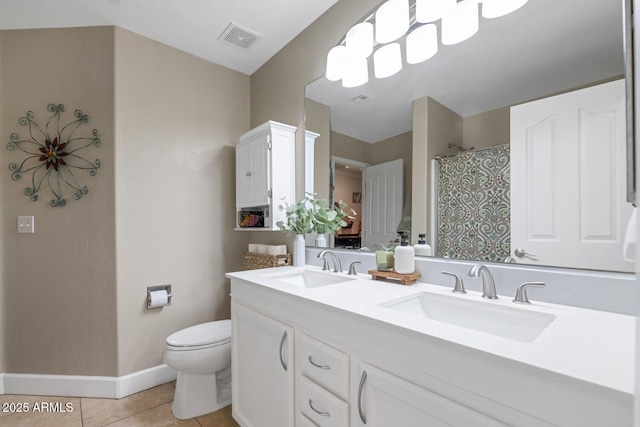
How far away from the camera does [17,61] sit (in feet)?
6.44

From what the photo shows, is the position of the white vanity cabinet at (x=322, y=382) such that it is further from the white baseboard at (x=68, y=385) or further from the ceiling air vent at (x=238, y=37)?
the ceiling air vent at (x=238, y=37)

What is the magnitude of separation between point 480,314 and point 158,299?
201 cm

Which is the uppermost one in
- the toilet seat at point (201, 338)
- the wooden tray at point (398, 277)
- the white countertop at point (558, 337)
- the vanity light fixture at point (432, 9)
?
the vanity light fixture at point (432, 9)

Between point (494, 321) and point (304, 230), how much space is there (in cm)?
118

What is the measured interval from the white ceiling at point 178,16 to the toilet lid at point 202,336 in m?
2.01

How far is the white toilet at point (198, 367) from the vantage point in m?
1.69

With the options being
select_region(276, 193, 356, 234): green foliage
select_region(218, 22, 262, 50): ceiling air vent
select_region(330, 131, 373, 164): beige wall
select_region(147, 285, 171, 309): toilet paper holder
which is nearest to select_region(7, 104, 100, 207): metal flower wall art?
select_region(147, 285, 171, 309): toilet paper holder

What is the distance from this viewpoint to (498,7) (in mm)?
1176

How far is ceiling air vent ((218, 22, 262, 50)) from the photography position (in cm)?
203

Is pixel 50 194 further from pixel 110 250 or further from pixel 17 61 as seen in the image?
pixel 17 61

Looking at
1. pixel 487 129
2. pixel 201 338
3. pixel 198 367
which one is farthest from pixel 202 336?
pixel 487 129

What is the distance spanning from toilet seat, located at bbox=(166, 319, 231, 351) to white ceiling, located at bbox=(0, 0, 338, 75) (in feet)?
6.61

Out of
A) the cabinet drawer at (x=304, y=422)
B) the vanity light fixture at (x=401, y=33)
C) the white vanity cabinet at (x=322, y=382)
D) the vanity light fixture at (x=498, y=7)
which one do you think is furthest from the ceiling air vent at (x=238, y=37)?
the cabinet drawer at (x=304, y=422)

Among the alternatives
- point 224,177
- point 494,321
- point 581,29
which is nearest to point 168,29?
point 224,177
